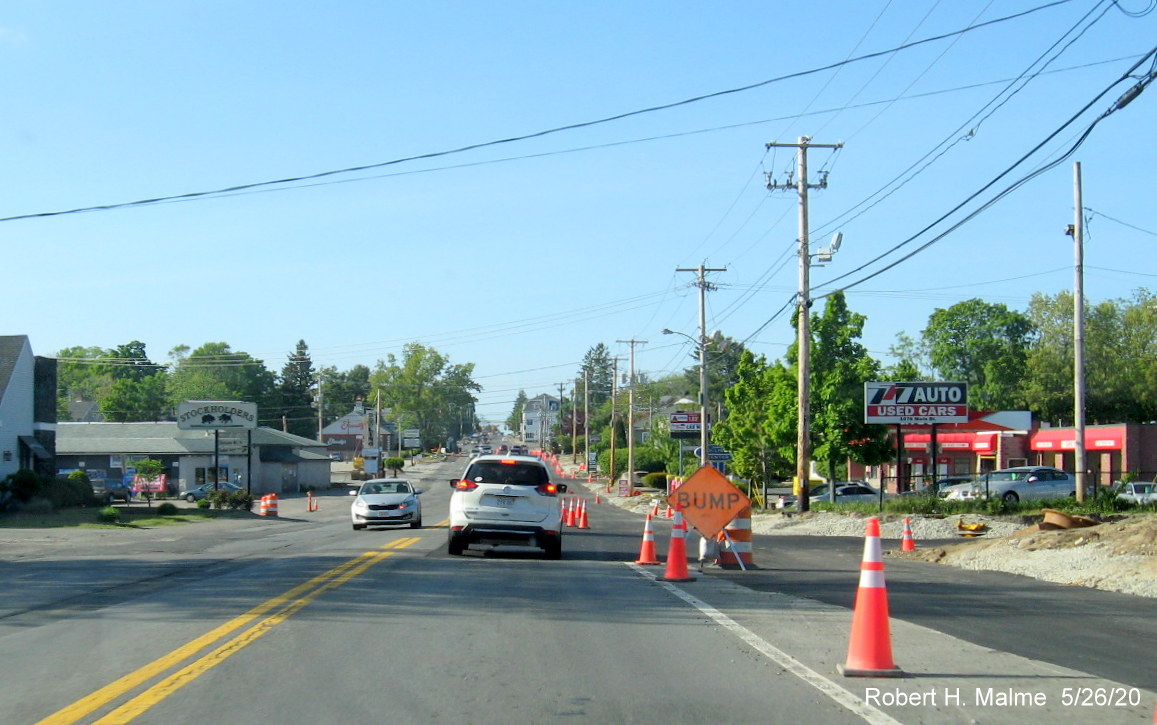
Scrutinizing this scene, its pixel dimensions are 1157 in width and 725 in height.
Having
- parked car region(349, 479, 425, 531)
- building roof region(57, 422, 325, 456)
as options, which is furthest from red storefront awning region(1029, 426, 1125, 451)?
building roof region(57, 422, 325, 456)

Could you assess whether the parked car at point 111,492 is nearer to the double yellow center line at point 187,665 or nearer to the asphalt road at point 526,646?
the asphalt road at point 526,646

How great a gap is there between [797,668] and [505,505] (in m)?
10.1

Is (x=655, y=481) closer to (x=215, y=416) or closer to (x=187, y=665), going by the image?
(x=215, y=416)

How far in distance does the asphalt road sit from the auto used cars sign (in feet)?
73.0

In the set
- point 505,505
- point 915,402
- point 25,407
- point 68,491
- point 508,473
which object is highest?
point 915,402

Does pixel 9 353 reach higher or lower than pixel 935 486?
higher

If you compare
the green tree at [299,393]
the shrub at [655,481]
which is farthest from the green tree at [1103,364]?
the green tree at [299,393]

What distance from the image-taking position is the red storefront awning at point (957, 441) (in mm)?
62312

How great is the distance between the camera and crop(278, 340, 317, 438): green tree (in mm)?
144375

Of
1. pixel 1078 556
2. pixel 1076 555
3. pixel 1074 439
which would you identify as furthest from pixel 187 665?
pixel 1074 439

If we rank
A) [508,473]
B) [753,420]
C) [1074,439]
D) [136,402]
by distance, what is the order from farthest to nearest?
[136,402]
[1074,439]
[753,420]
[508,473]

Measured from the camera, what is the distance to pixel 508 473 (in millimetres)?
18109

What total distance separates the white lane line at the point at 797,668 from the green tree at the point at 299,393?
449 feet

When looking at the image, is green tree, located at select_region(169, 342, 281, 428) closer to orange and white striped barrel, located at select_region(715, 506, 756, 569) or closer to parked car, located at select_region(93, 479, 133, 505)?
parked car, located at select_region(93, 479, 133, 505)
